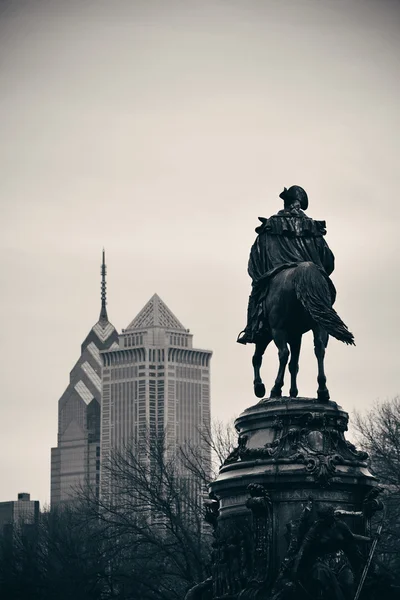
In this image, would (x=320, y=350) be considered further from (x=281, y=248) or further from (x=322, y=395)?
(x=281, y=248)

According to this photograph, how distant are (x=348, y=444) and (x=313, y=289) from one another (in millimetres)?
2899

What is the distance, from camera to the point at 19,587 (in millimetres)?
60562

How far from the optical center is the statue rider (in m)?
36.6

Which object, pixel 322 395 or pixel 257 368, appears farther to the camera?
pixel 257 368

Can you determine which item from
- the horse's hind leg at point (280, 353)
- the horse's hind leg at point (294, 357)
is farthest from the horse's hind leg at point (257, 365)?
the horse's hind leg at point (280, 353)

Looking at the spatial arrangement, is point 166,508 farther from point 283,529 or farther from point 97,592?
point 283,529

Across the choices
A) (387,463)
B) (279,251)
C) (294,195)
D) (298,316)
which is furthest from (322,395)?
(387,463)

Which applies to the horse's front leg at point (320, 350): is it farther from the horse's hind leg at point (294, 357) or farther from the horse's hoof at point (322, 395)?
the horse's hind leg at point (294, 357)

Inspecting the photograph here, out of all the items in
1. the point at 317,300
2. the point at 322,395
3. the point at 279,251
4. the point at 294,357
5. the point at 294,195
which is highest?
the point at 294,195

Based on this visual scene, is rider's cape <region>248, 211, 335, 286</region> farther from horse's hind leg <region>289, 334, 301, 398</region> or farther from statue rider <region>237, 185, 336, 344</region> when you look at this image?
horse's hind leg <region>289, 334, 301, 398</region>

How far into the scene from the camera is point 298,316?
35.8 meters

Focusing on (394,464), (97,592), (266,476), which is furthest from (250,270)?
(394,464)

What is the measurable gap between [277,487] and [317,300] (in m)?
3.57

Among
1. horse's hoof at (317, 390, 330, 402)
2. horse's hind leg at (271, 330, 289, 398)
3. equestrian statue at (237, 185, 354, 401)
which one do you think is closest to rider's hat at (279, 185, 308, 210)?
equestrian statue at (237, 185, 354, 401)
